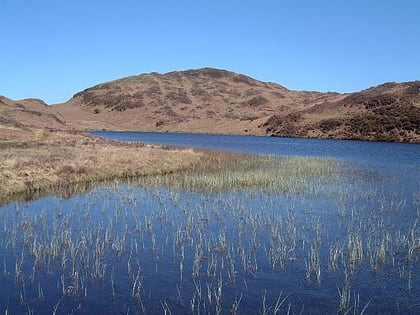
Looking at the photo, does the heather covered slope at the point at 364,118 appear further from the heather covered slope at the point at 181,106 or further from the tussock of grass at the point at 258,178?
the tussock of grass at the point at 258,178

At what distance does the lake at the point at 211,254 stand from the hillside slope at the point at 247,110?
256 feet

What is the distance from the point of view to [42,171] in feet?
100

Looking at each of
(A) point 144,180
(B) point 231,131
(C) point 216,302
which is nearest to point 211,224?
(C) point 216,302

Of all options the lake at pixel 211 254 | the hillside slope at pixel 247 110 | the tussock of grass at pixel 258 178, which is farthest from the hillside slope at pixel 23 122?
the hillside slope at pixel 247 110

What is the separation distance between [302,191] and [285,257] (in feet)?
46.0

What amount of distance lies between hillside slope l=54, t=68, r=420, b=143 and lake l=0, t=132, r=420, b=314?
256 feet

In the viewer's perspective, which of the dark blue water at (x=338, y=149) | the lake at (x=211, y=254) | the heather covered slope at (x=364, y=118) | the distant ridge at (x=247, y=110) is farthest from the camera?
the distant ridge at (x=247, y=110)

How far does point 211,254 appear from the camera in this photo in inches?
619

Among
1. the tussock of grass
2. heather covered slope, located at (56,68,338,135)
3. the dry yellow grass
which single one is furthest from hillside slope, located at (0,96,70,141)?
heather covered slope, located at (56,68,338,135)

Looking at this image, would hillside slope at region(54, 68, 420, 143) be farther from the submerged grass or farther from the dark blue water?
the submerged grass

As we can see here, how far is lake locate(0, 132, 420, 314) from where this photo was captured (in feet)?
39.2

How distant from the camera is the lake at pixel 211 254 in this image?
11.9m

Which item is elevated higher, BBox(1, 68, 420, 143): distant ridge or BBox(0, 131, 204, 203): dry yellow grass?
BBox(1, 68, 420, 143): distant ridge

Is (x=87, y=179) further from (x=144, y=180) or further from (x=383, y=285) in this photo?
(x=383, y=285)
